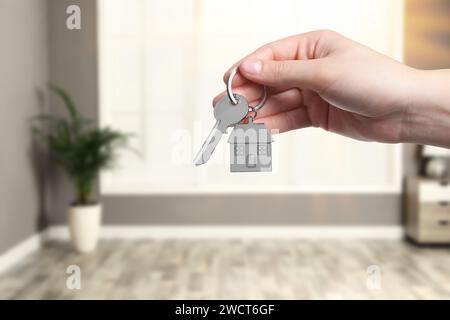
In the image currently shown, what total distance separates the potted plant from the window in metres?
0.19

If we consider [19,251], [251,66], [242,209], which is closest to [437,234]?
[242,209]

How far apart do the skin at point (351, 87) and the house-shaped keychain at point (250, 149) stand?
4cm

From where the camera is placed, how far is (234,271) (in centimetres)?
204

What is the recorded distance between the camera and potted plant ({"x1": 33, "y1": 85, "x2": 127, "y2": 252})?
2344mm

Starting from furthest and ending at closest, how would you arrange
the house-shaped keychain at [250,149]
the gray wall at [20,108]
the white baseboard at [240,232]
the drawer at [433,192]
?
the white baseboard at [240,232]
the drawer at [433,192]
the gray wall at [20,108]
the house-shaped keychain at [250,149]

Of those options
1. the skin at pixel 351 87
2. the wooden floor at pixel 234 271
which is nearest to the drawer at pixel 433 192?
the wooden floor at pixel 234 271

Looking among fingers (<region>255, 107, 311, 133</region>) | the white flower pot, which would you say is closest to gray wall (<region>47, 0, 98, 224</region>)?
the white flower pot

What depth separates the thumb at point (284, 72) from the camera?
0.40 metres

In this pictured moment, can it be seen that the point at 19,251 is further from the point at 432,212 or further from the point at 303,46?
the point at 303,46

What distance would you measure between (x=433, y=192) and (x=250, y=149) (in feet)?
7.33

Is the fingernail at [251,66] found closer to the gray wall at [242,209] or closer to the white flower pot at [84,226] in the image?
the white flower pot at [84,226]

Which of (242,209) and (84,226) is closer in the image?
(84,226)
